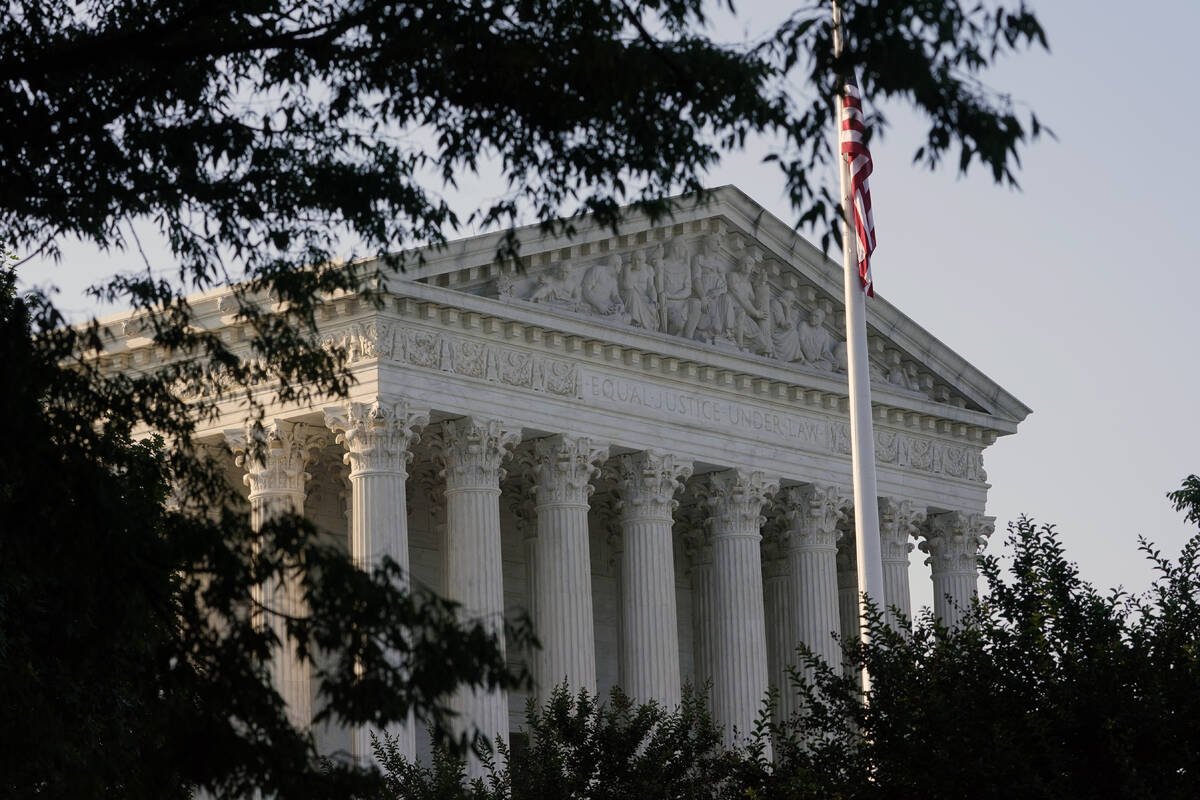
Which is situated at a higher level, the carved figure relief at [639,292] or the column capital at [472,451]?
the carved figure relief at [639,292]

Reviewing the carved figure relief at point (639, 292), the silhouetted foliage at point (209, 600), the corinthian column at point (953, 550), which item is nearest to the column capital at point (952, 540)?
the corinthian column at point (953, 550)

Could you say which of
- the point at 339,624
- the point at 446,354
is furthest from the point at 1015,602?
the point at 446,354

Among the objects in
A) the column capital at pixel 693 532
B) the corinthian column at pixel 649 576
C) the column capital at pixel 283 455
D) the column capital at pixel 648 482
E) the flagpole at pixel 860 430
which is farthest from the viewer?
the column capital at pixel 693 532

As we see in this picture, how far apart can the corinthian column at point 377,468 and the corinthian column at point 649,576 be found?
6242 millimetres

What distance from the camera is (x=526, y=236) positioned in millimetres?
44406

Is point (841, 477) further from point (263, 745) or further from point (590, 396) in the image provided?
point (263, 745)

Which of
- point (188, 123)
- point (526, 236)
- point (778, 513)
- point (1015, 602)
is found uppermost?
point (526, 236)

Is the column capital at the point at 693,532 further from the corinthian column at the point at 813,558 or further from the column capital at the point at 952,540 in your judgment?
the column capital at the point at 952,540

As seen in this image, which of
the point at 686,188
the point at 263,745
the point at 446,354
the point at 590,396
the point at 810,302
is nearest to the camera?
the point at 263,745

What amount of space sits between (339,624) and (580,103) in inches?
161

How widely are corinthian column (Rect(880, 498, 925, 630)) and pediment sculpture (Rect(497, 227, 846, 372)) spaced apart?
11.9 ft

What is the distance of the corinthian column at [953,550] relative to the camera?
179 feet

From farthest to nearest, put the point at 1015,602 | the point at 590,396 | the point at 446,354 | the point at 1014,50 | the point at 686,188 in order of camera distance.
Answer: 1. the point at 590,396
2. the point at 446,354
3. the point at 1015,602
4. the point at 686,188
5. the point at 1014,50

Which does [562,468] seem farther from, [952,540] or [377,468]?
[952,540]
